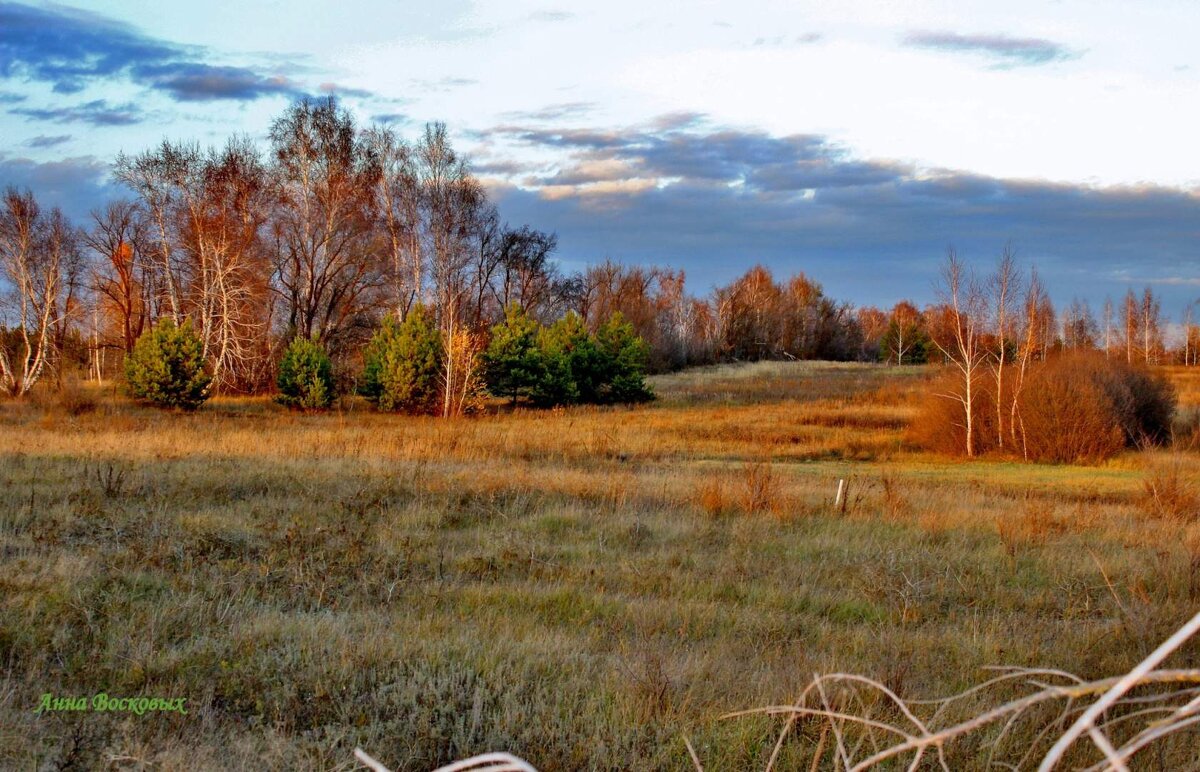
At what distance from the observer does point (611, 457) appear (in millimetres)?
20828

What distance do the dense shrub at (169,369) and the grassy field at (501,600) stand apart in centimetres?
1200

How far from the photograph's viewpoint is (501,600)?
7145mm

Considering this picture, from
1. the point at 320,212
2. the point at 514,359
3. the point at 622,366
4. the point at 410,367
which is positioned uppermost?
the point at 320,212

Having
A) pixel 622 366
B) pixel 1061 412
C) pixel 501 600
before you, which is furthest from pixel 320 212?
pixel 501 600

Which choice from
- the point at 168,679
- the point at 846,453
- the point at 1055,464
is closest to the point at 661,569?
the point at 168,679

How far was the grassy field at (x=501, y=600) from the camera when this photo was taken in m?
4.57

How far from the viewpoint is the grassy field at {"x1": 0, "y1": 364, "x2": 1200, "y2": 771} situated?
4570mm

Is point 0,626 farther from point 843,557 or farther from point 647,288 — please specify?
point 647,288

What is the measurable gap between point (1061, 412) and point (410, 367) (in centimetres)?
2151

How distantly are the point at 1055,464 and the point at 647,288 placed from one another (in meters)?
51.5

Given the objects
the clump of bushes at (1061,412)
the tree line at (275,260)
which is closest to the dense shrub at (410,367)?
the tree line at (275,260)

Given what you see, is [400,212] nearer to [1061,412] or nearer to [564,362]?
[564,362]

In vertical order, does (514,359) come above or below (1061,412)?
above

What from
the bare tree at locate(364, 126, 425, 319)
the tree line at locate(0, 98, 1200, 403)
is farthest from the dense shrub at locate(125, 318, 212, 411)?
the bare tree at locate(364, 126, 425, 319)
